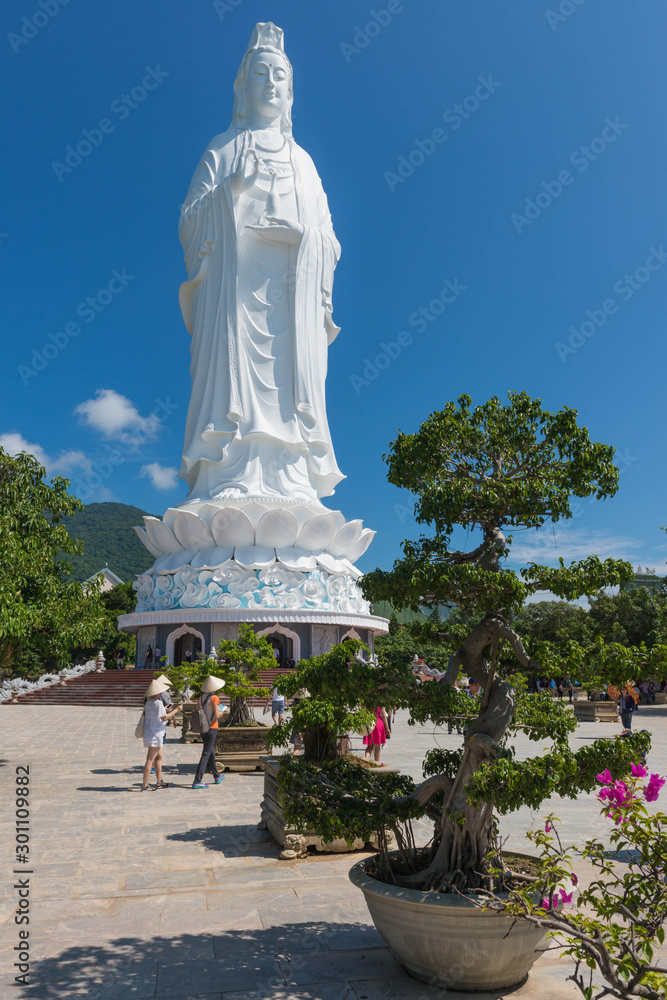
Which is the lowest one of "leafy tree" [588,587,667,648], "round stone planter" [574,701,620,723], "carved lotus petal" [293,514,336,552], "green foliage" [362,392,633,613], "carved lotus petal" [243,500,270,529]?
"round stone planter" [574,701,620,723]

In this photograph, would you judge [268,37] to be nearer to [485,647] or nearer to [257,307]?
[257,307]

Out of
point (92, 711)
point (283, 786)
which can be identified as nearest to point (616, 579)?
point (283, 786)

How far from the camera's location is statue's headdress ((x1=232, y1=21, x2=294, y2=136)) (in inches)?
1120

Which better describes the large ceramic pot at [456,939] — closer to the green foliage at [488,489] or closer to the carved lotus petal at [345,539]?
the green foliage at [488,489]

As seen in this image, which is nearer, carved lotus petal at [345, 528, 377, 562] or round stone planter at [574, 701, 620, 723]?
round stone planter at [574, 701, 620, 723]

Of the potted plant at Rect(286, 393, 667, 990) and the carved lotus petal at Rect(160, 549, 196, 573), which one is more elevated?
the carved lotus petal at Rect(160, 549, 196, 573)

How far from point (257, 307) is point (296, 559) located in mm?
9154

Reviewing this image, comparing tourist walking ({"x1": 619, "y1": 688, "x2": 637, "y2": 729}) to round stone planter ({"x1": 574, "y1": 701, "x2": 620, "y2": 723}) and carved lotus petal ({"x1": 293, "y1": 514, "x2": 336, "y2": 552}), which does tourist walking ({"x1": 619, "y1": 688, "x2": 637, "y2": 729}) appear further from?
carved lotus petal ({"x1": 293, "y1": 514, "x2": 336, "y2": 552})

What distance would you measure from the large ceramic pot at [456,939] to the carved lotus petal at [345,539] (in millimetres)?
23473

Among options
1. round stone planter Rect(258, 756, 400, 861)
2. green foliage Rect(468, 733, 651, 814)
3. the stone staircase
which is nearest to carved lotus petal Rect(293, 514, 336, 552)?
the stone staircase

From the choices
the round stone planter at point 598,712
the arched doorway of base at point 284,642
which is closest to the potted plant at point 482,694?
the round stone planter at point 598,712

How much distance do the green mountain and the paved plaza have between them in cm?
7414

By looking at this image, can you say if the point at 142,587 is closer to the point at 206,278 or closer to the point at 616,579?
the point at 206,278

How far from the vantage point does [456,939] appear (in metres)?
3.50
